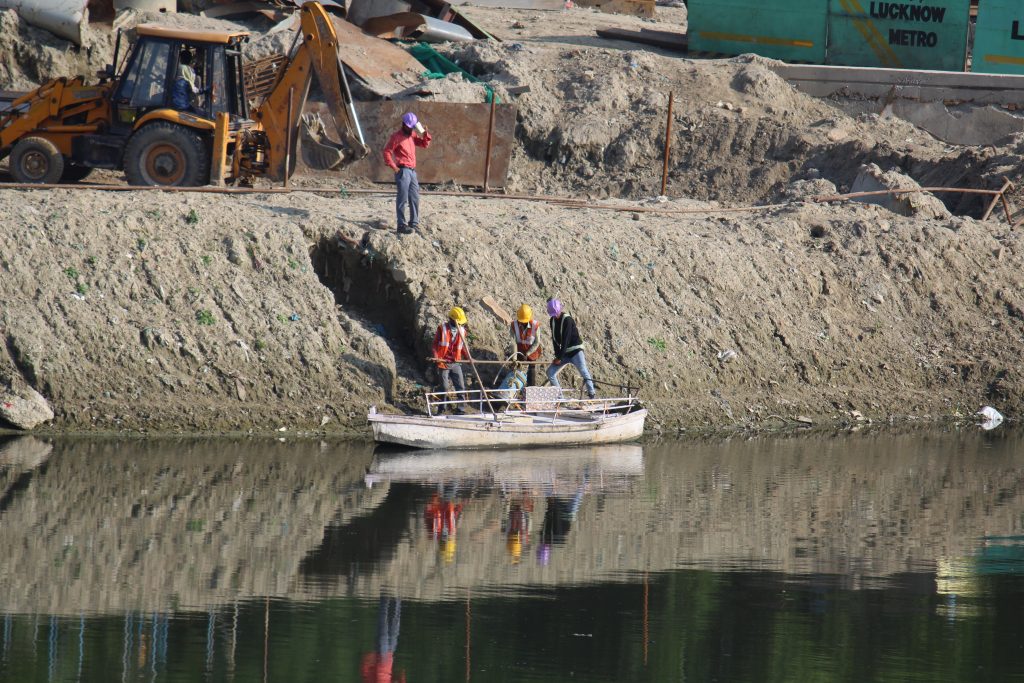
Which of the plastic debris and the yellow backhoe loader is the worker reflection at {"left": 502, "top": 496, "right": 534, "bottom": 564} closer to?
the yellow backhoe loader

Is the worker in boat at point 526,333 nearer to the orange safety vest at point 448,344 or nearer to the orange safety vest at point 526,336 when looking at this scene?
the orange safety vest at point 526,336

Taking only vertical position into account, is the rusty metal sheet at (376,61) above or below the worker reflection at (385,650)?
above

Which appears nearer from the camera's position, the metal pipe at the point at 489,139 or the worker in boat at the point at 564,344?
the worker in boat at the point at 564,344

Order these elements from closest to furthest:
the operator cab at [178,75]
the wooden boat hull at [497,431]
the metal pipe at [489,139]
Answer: the wooden boat hull at [497,431]
the operator cab at [178,75]
the metal pipe at [489,139]

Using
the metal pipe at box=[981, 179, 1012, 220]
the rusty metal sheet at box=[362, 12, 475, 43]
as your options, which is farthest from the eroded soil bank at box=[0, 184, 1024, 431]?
the rusty metal sheet at box=[362, 12, 475, 43]

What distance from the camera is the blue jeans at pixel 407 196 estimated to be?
19.1 m

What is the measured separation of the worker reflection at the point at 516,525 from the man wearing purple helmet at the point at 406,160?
5.85 meters

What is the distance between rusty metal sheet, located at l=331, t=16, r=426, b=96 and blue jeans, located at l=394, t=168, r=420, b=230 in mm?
5596

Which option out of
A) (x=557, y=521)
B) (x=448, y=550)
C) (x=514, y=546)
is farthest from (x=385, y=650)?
(x=557, y=521)

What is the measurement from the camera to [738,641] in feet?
34.5

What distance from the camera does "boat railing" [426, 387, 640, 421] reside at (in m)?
18.0

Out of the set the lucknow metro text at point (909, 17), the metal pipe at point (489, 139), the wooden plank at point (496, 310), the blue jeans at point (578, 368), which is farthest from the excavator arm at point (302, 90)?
the lucknow metro text at point (909, 17)

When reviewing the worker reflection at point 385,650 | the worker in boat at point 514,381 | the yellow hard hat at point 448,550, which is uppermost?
the worker in boat at point 514,381

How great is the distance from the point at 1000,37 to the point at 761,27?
15.5 ft
